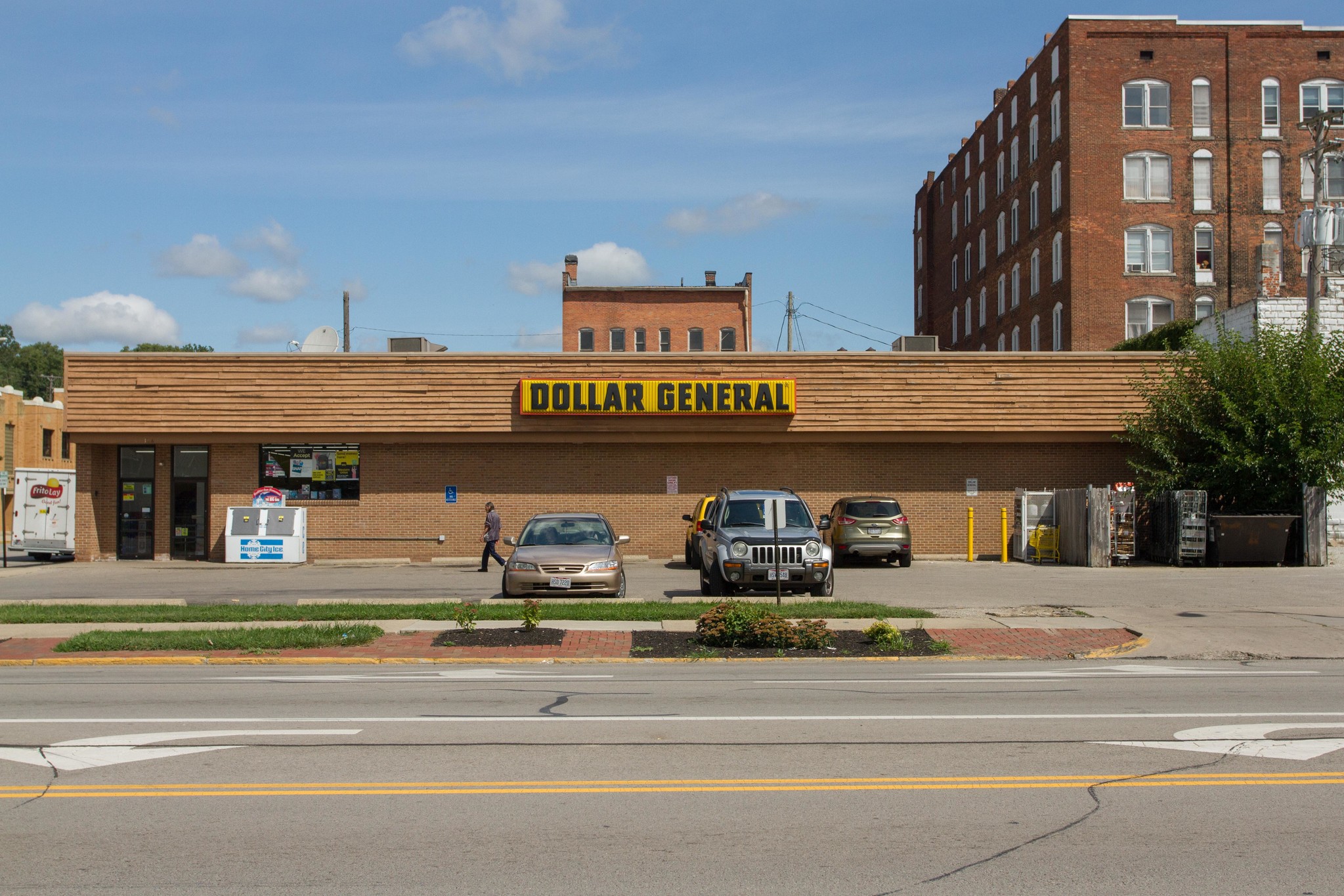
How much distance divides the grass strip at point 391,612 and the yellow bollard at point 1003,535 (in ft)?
37.2

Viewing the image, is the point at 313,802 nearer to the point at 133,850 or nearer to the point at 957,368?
the point at 133,850

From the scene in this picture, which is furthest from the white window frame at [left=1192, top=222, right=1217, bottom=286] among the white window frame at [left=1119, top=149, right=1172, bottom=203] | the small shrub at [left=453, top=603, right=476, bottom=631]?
the small shrub at [left=453, top=603, right=476, bottom=631]

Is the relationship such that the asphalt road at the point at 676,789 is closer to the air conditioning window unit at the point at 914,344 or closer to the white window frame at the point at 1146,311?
the air conditioning window unit at the point at 914,344

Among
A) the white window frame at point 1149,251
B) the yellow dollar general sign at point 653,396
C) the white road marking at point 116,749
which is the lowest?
the white road marking at point 116,749

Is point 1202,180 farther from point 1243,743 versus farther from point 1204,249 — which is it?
point 1243,743

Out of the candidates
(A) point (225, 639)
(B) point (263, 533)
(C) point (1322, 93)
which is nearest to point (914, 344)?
(B) point (263, 533)

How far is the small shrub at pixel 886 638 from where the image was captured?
13734 millimetres

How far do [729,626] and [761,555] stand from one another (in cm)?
407

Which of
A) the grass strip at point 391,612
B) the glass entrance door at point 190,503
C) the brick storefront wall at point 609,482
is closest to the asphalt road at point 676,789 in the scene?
the grass strip at point 391,612

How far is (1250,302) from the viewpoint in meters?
29.4

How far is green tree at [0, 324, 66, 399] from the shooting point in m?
123

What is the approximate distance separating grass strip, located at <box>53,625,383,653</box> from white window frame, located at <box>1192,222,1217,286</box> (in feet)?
149

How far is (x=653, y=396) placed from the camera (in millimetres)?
28141

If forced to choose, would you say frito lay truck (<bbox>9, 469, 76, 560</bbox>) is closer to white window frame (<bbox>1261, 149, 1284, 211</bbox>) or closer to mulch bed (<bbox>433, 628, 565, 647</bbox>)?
mulch bed (<bbox>433, 628, 565, 647</bbox>)
